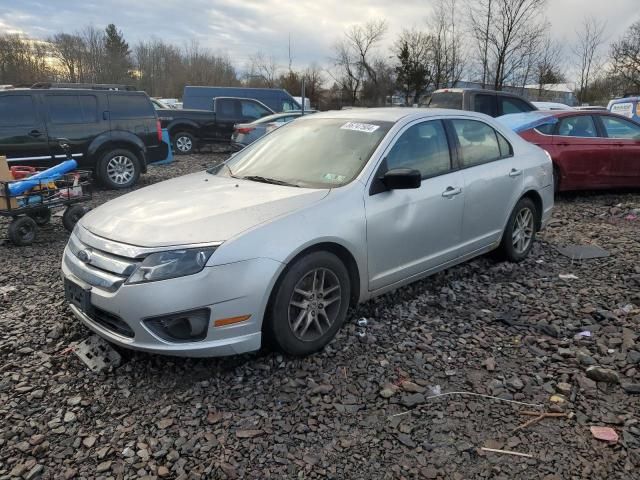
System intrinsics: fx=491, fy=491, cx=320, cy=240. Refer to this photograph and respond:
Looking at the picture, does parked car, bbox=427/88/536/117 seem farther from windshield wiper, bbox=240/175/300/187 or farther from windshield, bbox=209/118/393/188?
windshield wiper, bbox=240/175/300/187

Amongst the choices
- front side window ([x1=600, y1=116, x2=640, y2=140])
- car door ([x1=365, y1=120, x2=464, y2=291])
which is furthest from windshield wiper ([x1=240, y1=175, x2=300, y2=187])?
front side window ([x1=600, y1=116, x2=640, y2=140])

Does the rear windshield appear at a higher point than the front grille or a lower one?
higher

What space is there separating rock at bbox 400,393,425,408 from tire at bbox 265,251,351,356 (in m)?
0.68

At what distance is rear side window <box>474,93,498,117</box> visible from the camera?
34.4ft

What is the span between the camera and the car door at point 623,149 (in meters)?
8.24

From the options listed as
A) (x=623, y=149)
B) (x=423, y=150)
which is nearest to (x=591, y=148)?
(x=623, y=149)

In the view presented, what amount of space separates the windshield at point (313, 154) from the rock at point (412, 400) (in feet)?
4.81

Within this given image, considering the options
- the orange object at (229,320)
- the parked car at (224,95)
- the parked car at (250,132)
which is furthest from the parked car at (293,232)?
the parked car at (224,95)

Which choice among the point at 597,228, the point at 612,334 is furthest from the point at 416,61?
the point at 612,334

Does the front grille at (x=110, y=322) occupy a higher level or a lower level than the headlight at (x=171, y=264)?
lower

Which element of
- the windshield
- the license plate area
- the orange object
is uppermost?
the windshield

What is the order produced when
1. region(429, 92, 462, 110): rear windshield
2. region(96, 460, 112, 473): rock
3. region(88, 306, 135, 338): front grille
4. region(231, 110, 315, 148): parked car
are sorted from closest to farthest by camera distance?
region(96, 460, 112, 473): rock
region(88, 306, 135, 338): front grille
region(429, 92, 462, 110): rear windshield
region(231, 110, 315, 148): parked car

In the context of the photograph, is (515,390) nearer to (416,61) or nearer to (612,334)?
(612,334)

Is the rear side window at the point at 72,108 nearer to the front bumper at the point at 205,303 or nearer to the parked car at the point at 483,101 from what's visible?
the front bumper at the point at 205,303
